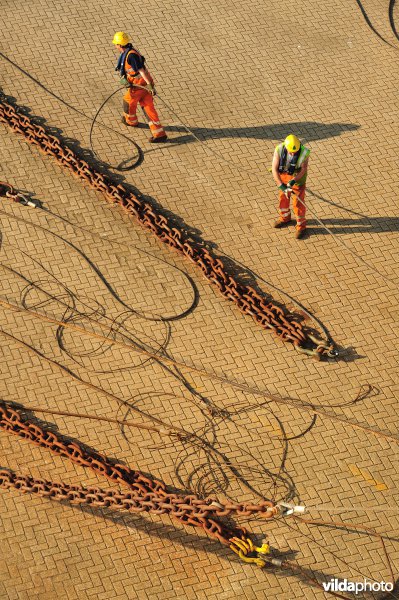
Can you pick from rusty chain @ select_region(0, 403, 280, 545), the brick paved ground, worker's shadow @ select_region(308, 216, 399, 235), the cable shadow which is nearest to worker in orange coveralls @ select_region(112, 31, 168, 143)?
the brick paved ground

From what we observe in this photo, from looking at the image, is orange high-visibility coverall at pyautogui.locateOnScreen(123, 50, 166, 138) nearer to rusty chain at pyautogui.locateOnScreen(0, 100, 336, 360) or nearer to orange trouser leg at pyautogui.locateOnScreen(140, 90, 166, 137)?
orange trouser leg at pyautogui.locateOnScreen(140, 90, 166, 137)

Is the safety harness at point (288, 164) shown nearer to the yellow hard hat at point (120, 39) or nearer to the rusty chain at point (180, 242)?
the rusty chain at point (180, 242)

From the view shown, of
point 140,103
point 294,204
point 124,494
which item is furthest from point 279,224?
point 124,494

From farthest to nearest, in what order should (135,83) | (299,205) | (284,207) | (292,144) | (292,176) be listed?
(135,83) → (284,207) → (299,205) → (292,176) → (292,144)

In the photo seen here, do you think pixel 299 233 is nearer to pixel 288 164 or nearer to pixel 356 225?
pixel 356 225

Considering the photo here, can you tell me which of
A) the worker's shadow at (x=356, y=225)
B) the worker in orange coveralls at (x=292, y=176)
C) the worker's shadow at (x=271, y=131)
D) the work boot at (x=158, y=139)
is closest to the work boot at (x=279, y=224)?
the worker in orange coveralls at (x=292, y=176)

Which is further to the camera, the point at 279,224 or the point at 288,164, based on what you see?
the point at 279,224

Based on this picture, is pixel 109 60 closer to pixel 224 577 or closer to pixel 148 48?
pixel 148 48
